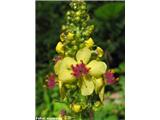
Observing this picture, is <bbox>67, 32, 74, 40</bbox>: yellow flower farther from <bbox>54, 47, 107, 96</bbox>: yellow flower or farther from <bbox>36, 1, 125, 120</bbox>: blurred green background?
<bbox>36, 1, 125, 120</bbox>: blurred green background

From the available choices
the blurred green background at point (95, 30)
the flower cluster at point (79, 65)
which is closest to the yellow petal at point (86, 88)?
the flower cluster at point (79, 65)

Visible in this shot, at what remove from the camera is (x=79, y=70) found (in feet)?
10.2

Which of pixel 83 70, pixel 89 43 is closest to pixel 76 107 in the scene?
pixel 83 70

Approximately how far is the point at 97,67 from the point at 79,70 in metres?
0.10

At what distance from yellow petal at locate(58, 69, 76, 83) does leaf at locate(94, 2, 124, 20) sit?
257 cm

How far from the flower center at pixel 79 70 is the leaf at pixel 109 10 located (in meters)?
2.53

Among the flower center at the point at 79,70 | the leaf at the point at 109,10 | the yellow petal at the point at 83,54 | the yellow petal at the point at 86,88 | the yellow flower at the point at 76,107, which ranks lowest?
the yellow flower at the point at 76,107

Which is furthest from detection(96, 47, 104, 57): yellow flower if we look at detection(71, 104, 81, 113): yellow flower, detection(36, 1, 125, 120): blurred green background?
detection(36, 1, 125, 120): blurred green background

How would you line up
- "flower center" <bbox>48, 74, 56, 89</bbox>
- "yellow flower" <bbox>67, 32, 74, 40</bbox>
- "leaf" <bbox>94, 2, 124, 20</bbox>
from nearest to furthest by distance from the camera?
"yellow flower" <bbox>67, 32, 74, 40</bbox> < "flower center" <bbox>48, 74, 56, 89</bbox> < "leaf" <bbox>94, 2, 124, 20</bbox>

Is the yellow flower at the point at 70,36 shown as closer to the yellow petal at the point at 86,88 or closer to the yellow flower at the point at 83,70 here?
the yellow flower at the point at 83,70

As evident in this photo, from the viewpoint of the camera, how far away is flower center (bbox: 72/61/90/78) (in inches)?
122

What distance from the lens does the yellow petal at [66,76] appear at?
3057 millimetres
